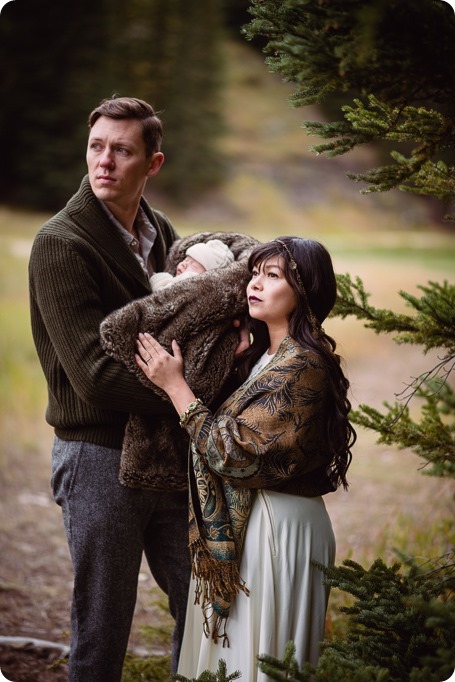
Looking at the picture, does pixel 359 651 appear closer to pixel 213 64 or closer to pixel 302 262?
pixel 302 262

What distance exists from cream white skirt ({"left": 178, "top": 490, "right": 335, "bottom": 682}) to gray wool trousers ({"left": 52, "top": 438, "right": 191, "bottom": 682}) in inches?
15.7

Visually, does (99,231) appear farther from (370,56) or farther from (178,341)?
(370,56)

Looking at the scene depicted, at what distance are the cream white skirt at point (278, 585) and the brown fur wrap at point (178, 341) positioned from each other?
0.34 meters

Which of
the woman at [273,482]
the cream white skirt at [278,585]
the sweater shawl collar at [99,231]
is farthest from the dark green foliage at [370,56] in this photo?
the cream white skirt at [278,585]

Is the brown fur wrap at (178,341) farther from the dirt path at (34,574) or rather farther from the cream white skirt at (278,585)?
the dirt path at (34,574)

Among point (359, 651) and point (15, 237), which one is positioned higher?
point (15, 237)

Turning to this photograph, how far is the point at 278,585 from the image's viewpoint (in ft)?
6.47

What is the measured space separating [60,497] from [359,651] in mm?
1065

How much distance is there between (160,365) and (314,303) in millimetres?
495

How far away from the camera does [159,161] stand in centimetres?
237

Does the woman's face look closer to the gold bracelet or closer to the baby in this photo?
the baby

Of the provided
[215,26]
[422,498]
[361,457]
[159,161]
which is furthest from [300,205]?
[159,161]

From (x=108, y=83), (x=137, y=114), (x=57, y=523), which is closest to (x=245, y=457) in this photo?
(x=137, y=114)

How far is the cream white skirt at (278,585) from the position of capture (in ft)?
6.43
